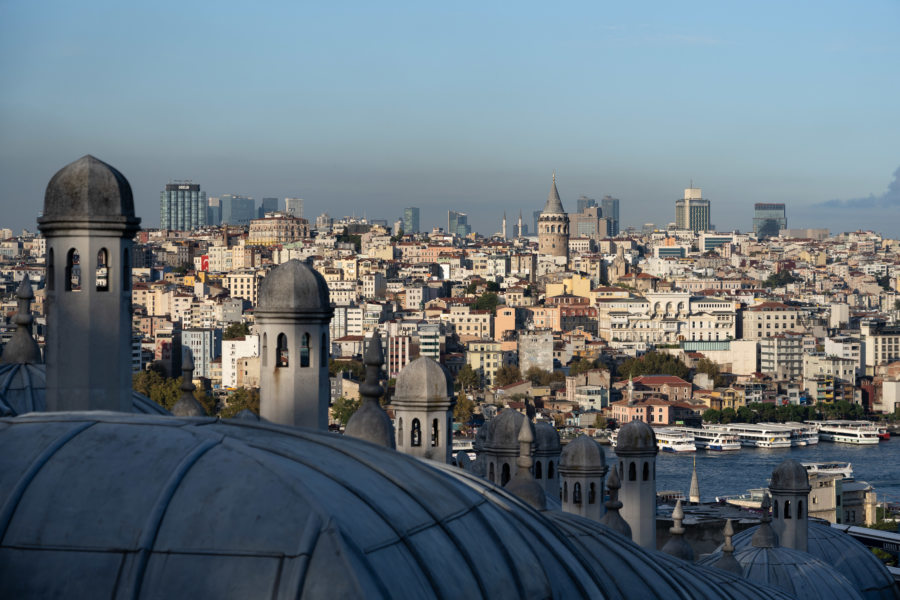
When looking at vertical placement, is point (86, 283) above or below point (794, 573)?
above

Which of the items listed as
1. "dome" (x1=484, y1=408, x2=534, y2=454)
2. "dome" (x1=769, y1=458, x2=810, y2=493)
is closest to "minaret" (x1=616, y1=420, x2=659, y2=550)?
"dome" (x1=769, y1=458, x2=810, y2=493)

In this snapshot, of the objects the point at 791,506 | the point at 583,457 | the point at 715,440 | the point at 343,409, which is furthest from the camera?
the point at 715,440

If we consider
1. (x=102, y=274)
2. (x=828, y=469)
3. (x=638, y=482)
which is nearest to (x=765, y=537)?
(x=638, y=482)

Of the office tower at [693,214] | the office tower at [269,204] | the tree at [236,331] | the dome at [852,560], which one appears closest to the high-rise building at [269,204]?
the office tower at [269,204]

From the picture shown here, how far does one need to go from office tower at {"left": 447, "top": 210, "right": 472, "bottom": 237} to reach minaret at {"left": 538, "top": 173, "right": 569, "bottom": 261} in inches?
1631

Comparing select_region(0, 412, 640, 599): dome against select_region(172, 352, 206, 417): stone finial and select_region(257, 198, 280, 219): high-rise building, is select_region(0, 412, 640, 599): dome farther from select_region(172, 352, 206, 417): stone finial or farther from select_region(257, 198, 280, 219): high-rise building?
select_region(257, 198, 280, 219): high-rise building

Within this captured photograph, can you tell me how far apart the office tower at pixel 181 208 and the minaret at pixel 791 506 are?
239 ft

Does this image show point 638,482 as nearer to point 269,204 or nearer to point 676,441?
point 676,441

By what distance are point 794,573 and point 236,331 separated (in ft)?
99.6

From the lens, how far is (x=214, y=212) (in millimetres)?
94250

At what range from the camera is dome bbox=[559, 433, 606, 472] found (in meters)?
6.29

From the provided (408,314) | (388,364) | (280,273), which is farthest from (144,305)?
(280,273)

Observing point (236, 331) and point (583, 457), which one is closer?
point (583, 457)

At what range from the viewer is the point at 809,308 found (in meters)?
49.3
